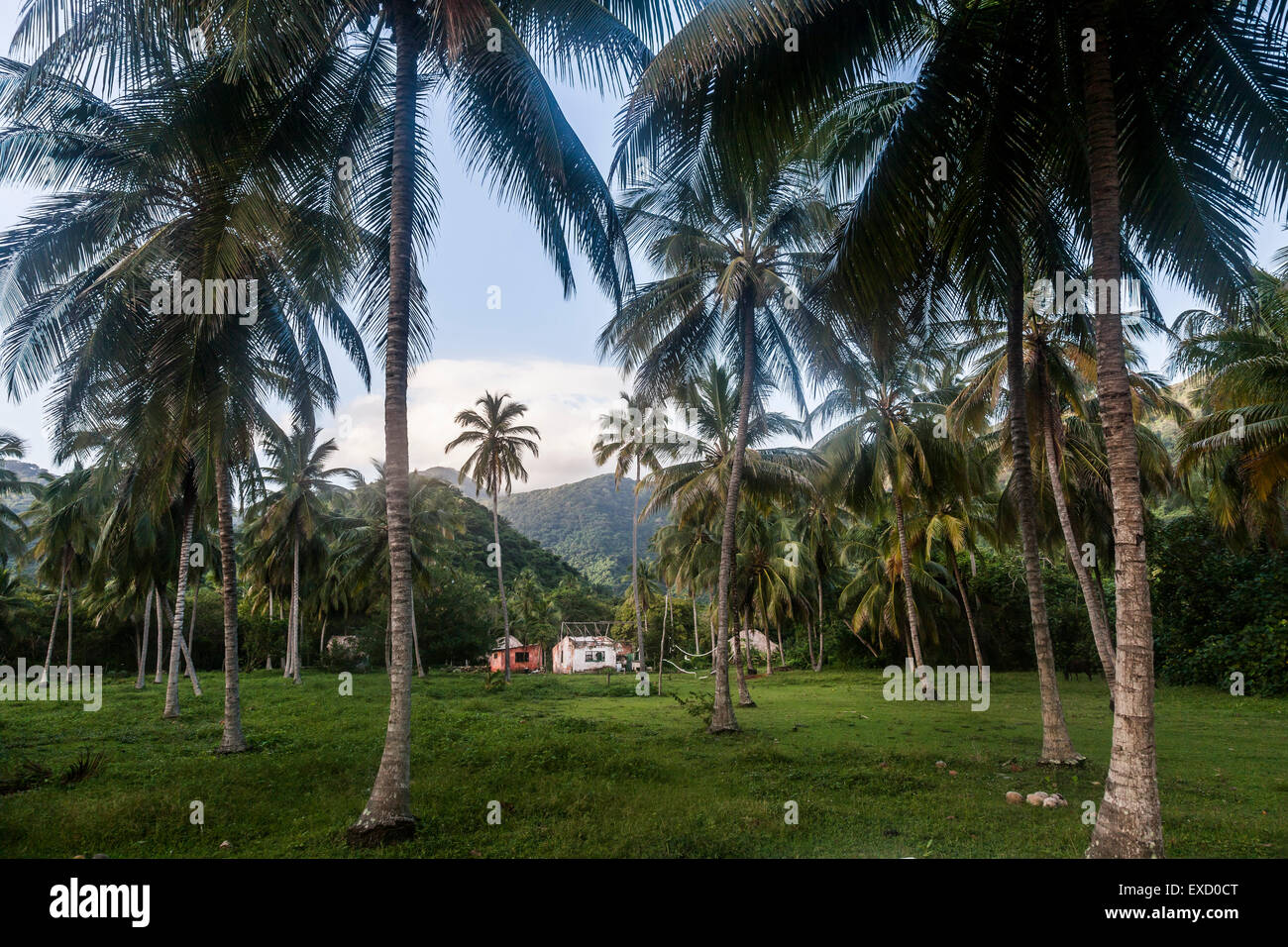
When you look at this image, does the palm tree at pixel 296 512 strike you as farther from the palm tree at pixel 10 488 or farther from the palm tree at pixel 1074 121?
the palm tree at pixel 1074 121

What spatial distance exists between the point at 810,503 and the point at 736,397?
391 cm

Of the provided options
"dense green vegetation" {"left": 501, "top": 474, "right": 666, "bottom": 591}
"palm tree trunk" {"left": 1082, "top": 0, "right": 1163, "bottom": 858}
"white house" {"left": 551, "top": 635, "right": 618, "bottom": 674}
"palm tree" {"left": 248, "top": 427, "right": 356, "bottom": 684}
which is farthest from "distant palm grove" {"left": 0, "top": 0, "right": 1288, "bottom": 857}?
"dense green vegetation" {"left": 501, "top": 474, "right": 666, "bottom": 591}

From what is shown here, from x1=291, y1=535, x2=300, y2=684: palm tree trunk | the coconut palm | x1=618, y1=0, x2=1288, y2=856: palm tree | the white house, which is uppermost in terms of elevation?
x1=618, y1=0, x2=1288, y2=856: palm tree

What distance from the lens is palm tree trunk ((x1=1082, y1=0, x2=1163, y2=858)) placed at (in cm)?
465

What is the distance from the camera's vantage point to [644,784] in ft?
29.6

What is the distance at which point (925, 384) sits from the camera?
23.3 m

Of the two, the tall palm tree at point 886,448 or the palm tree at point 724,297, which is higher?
the palm tree at point 724,297

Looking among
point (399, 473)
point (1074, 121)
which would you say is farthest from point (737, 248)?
point (399, 473)

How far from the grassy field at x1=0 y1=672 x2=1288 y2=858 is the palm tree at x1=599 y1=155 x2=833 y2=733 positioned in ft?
12.3

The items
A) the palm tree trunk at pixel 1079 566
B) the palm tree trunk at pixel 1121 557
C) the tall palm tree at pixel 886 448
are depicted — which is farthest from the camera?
the tall palm tree at pixel 886 448

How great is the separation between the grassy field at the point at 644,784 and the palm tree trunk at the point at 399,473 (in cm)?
47

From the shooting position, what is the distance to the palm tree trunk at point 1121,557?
15.3 feet

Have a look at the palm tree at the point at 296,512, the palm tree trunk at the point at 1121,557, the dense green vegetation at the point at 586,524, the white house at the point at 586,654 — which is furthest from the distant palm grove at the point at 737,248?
the dense green vegetation at the point at 586,524

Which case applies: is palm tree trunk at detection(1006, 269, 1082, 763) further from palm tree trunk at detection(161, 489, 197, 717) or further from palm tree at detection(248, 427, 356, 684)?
palm tree at detection(248, 427, 356, 684)
